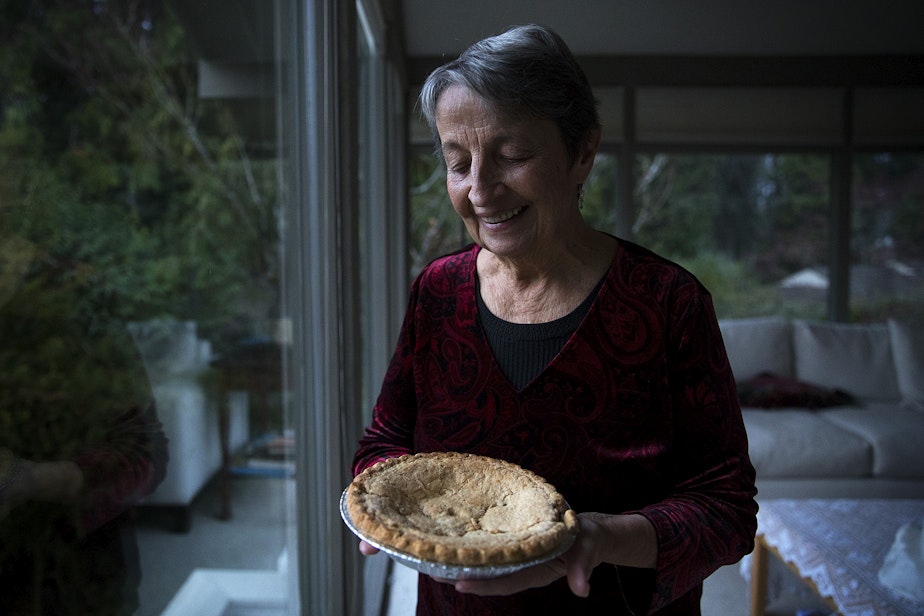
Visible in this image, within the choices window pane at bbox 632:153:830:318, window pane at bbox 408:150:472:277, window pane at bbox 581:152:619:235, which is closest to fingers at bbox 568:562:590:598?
window pane at bbox 408:150:472:277

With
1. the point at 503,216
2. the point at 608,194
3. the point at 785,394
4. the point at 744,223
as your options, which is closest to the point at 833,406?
the point at 785,394

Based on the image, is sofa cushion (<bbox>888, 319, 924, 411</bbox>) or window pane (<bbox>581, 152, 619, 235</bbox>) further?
window pane (<bbox>581, 152, 619, 235</bbox>)

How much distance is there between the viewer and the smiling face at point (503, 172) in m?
0.78

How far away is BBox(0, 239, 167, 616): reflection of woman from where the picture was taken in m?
0.57

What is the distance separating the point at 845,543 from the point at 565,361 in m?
1.89

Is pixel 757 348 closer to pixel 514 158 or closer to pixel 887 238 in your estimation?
pixel 887 238

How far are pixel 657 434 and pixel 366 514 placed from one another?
39 cm

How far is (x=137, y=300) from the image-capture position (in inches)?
36.6

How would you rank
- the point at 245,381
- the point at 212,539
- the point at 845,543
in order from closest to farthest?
1. the point at 212,539
2. the point at 245,381
3. the point at 845,543

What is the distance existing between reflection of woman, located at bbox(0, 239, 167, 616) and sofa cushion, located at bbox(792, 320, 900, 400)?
4.07m

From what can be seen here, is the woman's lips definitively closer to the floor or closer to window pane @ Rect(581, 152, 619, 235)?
the floor


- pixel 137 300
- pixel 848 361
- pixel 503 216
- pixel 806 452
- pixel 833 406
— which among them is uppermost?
pixel 503 216

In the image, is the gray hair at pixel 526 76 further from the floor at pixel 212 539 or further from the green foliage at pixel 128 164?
the floor at pixel 212 539

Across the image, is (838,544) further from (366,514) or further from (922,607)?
(366,514)
